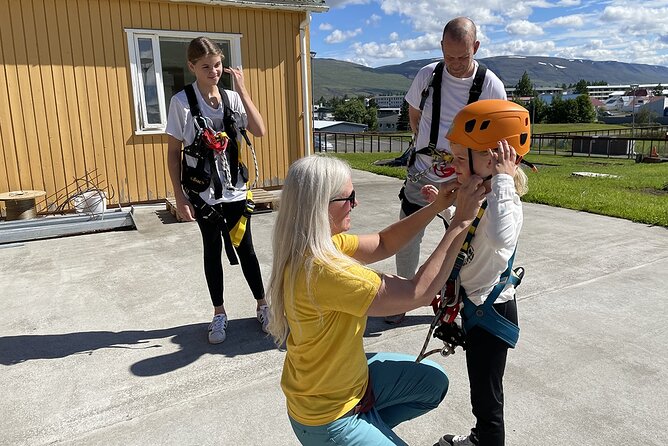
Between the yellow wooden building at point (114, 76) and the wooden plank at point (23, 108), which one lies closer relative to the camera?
the wooden plank at point (23, 108)

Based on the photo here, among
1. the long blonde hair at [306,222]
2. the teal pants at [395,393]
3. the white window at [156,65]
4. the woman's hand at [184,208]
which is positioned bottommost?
the teal pants at [395,393]

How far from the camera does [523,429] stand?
2.56 m

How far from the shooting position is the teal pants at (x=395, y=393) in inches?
74.7

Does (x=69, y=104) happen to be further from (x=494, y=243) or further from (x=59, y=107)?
(x=494, y=243)

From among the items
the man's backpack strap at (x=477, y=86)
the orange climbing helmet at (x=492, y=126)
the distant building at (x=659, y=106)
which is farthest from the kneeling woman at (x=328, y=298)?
the distant building at (x=659, y=106)

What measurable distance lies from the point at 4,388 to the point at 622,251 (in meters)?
5.57

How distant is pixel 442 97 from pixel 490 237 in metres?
1.72

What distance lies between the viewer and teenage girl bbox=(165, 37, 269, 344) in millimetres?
3436

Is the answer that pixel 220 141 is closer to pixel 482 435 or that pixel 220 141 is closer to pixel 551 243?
pixel 482 435

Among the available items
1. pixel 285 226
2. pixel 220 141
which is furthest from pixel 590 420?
pixel 220 141

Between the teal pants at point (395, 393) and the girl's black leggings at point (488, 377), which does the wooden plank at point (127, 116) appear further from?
the girl's black leggings at point (488, 377)

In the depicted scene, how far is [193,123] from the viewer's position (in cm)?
345

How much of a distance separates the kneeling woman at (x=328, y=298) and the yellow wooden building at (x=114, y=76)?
7078 millimetres

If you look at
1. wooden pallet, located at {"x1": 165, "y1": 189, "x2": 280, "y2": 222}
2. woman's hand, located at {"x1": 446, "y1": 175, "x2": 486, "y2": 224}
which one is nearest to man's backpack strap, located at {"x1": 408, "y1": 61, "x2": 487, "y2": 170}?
woman's hand, located at {"x1": 446, "y1": 175, "x2": 486, "y2": 224}
